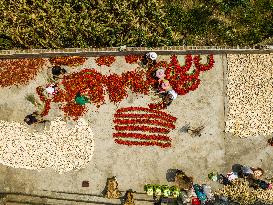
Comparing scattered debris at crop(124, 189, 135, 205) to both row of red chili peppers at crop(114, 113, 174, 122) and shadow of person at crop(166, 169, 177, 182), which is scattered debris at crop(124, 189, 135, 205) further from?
row of red chili peppers at crop(114, 113, 174, 122)

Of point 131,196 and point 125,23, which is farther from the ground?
point 125,23

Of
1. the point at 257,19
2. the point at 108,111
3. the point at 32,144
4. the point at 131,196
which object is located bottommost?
the point at 131,196

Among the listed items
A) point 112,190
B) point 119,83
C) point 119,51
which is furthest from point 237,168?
point 119,51

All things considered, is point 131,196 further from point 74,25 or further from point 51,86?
Answer: point 74,25

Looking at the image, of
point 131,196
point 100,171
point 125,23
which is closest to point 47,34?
point 125,23

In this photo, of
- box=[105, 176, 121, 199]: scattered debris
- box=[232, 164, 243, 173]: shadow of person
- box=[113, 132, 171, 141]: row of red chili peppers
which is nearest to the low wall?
box=[113, 132, 171, 141]: row of red chili peppers
